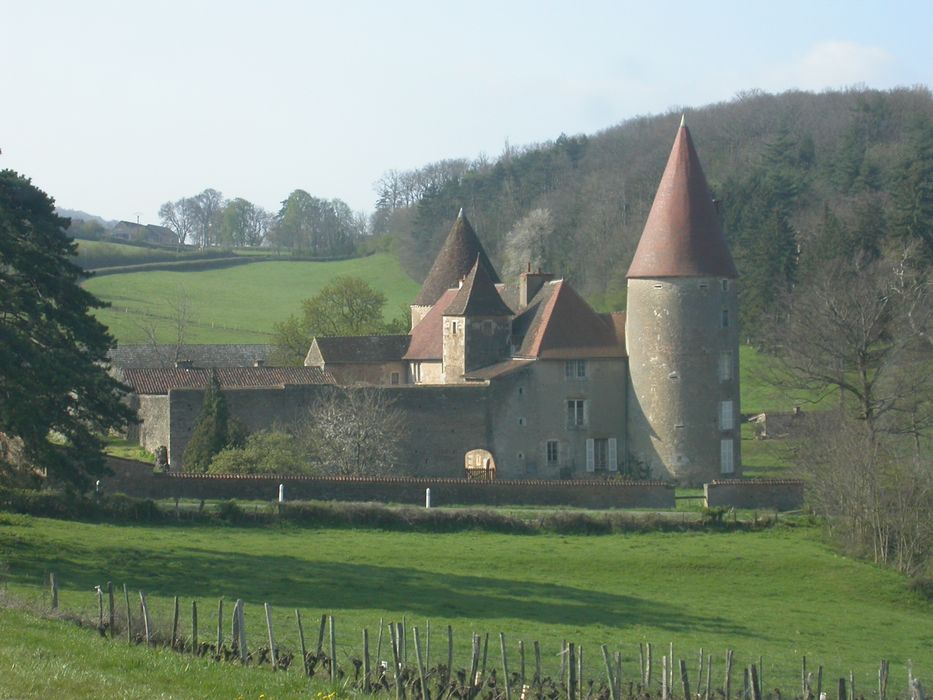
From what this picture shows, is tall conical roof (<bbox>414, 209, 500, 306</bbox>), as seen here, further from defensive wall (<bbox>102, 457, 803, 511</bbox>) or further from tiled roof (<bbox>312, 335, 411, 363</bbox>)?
defensive wall (<bbox>102, 457, 803, 511</bbox>)

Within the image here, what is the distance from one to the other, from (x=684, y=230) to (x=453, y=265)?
13.6m

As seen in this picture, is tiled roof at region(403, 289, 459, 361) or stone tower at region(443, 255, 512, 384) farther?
tiled roof at region(403, 289, 459, 361)

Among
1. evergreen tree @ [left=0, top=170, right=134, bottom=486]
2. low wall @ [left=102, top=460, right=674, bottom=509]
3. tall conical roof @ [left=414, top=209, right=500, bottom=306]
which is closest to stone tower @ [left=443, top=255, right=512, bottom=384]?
tall conical roof @ [left=414, top=209, right=500, bottom=306]

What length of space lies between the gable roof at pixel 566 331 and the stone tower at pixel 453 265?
27.8 feet

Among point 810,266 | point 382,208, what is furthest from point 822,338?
point 382,208

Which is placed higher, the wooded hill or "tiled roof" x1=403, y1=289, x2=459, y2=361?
the wooded hill

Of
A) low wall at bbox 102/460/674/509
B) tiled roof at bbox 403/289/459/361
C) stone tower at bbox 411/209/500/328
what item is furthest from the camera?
stone tower at bbox 411/209/500/328

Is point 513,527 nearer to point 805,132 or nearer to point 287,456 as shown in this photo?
point 287,456

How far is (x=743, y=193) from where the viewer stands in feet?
249

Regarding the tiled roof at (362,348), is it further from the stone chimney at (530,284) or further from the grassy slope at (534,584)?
the grassy slope at (534,584)

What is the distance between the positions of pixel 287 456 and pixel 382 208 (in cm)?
8763

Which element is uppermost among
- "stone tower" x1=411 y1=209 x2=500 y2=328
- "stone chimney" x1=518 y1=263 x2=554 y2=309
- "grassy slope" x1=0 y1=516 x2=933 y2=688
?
"stone tower" x1=411 y1=209 x2=500 y2=328

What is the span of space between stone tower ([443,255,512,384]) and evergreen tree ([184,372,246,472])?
8.17m

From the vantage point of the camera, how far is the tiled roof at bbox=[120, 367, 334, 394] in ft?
151
